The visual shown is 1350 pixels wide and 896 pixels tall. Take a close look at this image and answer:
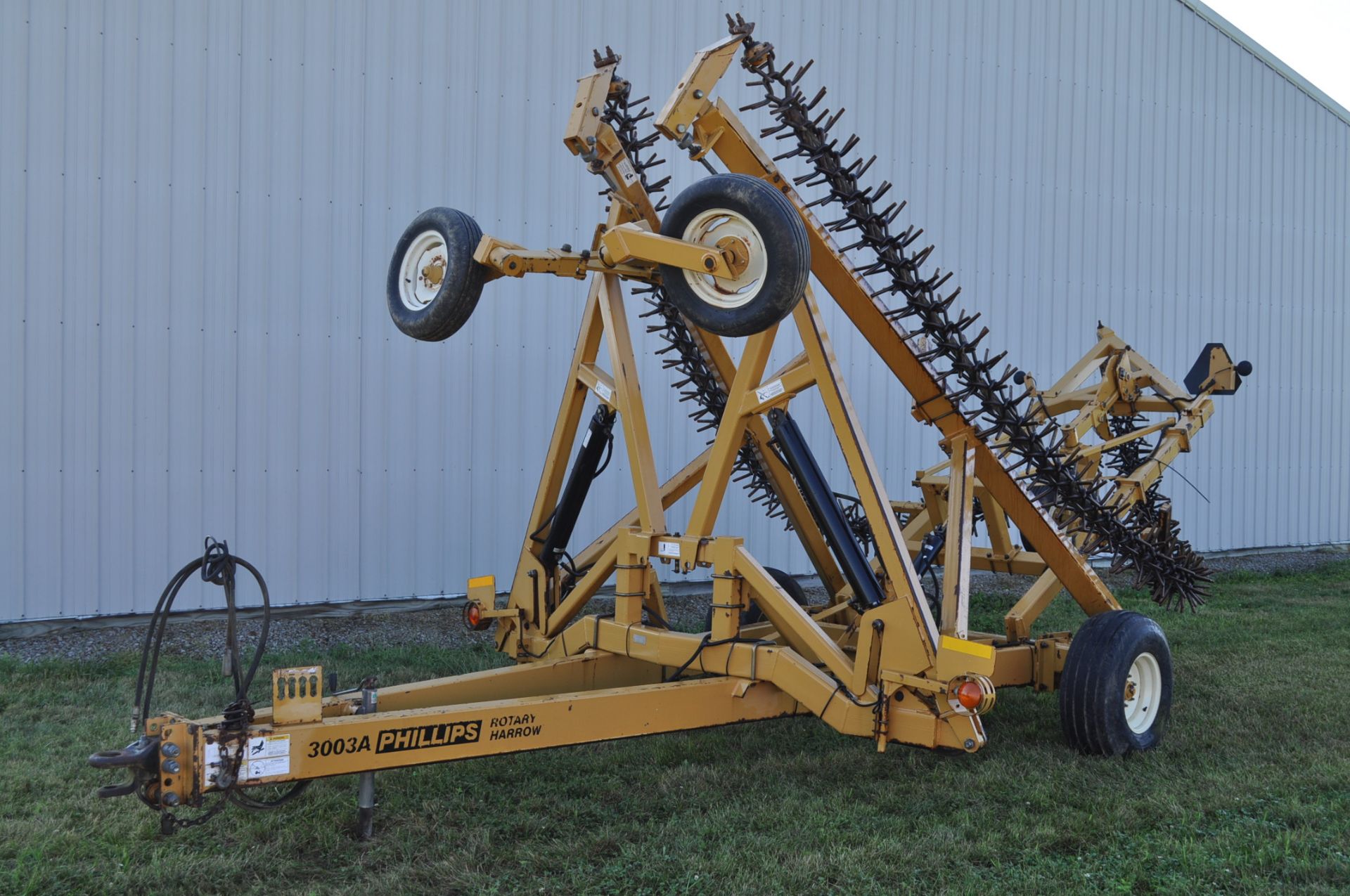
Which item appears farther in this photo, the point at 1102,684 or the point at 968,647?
the point at 1102,684

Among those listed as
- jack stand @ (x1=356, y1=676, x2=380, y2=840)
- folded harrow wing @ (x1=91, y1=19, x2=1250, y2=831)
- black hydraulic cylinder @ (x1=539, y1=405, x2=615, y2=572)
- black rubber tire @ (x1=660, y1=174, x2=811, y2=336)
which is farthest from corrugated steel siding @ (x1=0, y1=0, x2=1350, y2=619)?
black rubber tire @ (x1=660, y1=174, x2=811, y2=336)

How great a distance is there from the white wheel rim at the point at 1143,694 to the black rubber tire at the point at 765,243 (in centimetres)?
299

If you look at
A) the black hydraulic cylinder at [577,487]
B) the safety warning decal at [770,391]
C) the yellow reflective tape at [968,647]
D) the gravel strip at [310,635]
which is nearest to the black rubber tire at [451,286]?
the black hydraulic cylinder at [577,487]

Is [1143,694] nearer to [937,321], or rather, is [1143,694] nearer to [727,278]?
[937,321]

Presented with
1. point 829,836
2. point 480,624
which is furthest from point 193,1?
point 829,836

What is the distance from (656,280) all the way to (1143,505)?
13.3 ft

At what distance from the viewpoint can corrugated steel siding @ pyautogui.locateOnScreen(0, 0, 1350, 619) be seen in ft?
25.5

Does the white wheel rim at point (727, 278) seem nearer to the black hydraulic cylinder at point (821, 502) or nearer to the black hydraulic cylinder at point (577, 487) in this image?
the black hydraulic cylinder at point (821, 502)

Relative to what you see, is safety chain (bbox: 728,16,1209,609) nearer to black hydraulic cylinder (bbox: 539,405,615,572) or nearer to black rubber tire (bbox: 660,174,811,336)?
black rubber tire (bbox: 660,174,811,336)

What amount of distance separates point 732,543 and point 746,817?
Answer: 1248mm

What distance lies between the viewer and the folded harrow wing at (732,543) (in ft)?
14.2

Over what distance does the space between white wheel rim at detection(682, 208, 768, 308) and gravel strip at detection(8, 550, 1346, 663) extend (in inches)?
108

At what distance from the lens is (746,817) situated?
4.68 meters

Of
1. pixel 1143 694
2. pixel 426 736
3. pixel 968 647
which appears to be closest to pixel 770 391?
pixel 968 647
